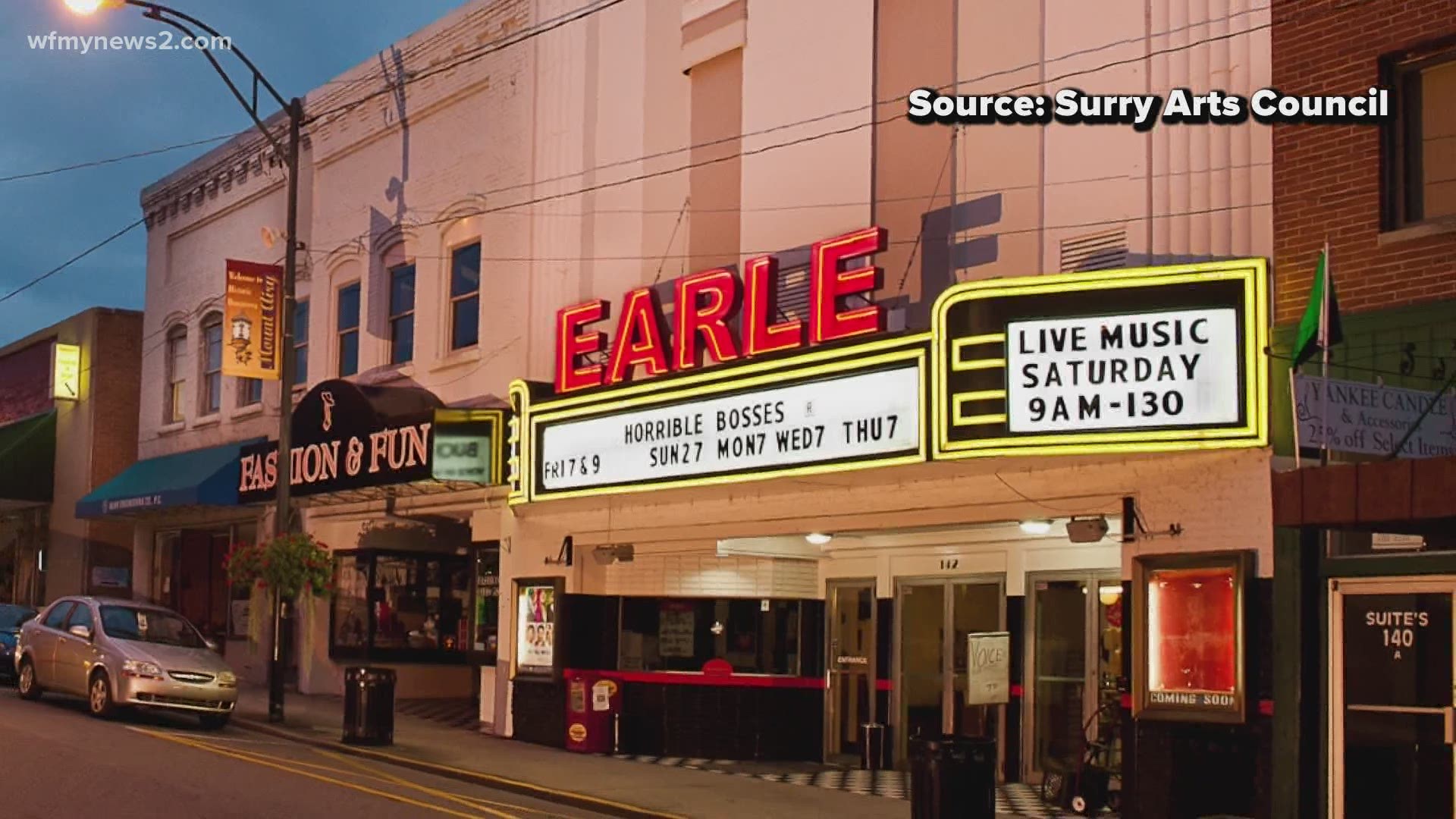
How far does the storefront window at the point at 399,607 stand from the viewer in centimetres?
2755

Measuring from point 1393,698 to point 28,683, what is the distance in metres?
18.3

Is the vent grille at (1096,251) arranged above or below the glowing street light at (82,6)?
below

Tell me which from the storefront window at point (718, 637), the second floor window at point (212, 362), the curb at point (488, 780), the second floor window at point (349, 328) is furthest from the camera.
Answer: the second floor window at point (212, 362)

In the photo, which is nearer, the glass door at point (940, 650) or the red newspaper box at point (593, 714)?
the glass door at point (940, 650)

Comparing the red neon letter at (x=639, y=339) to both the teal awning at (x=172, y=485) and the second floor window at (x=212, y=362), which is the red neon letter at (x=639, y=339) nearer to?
the teal awning at (x=172, y=485)

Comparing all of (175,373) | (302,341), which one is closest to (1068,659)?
(302,341)

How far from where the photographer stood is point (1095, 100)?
16062mm

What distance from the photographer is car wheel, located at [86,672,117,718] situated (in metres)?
21.0

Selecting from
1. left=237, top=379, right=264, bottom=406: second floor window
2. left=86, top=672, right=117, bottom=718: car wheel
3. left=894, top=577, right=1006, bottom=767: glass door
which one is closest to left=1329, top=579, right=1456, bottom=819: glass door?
left=894, top=577, right=1006, bottom=767: glass door

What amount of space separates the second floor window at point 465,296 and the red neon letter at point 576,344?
4.75 m

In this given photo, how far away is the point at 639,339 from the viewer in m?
19.1

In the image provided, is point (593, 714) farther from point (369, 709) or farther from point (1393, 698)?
point (1393, 698)

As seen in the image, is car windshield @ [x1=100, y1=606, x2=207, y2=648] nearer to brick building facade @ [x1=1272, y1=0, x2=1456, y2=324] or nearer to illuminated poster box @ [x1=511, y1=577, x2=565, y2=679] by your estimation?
Result: illuminated poster box @ [x1=511, y1=577, x2=565, y2=679]

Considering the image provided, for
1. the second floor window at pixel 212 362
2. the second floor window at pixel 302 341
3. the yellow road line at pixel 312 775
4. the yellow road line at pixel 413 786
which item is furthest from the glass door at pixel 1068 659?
the second floor window at pixel 212 362
